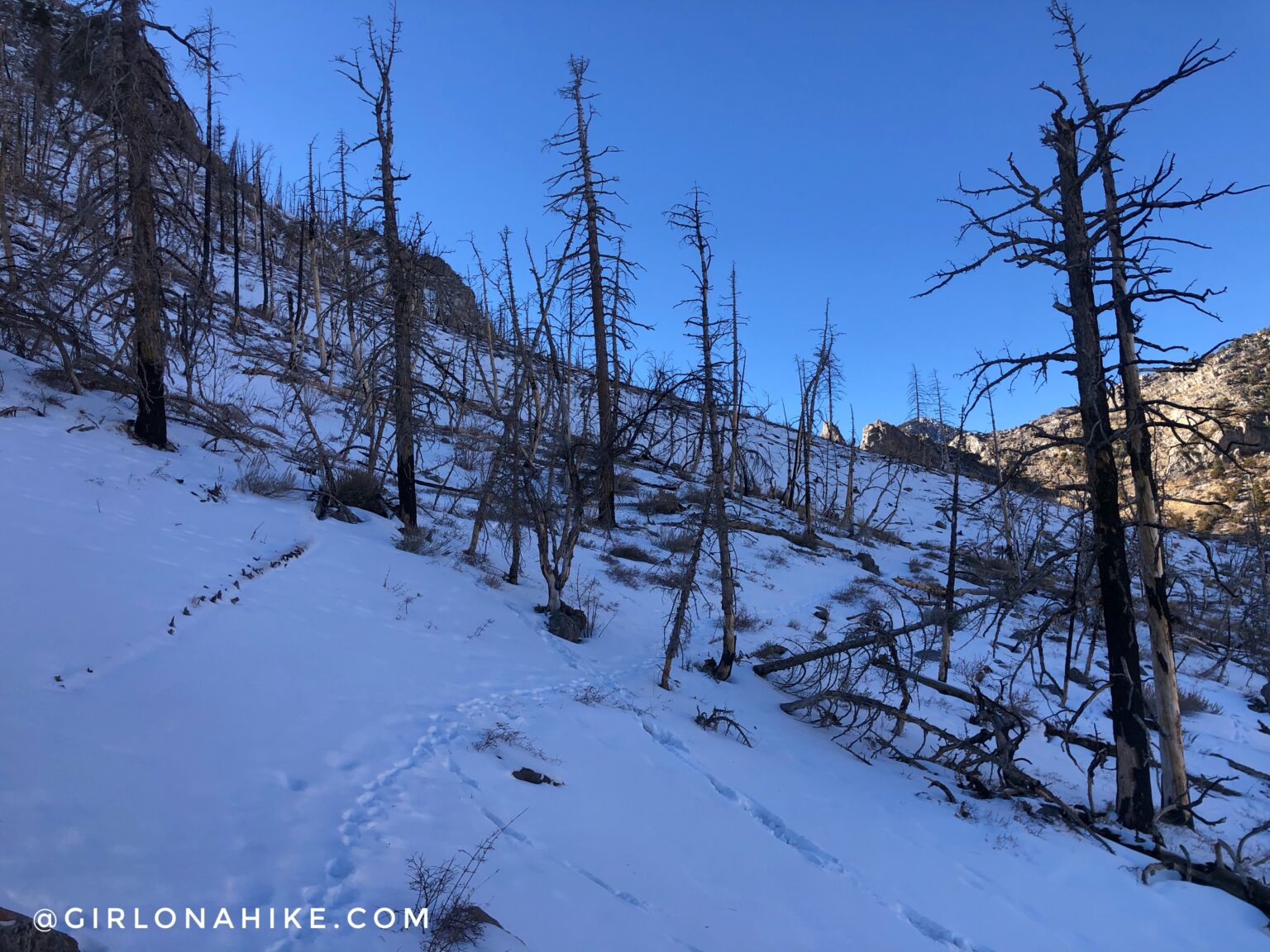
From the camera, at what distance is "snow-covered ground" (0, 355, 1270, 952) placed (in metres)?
3.49

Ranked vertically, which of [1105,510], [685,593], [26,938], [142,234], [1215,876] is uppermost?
[142,234]

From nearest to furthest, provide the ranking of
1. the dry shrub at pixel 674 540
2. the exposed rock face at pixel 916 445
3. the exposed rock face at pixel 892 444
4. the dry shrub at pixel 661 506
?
1. the dry shrub at pixel 674 540
2. the dry shrub at pixel 661 506
3. the exposed rock face at pixel 916 445
4. the exposed rock face at pixel 892 444

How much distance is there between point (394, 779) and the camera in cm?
482

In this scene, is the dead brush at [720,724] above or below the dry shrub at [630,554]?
below

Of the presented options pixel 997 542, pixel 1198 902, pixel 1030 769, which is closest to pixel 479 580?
pixel 1030 769

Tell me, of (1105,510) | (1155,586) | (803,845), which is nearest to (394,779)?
(803,845)

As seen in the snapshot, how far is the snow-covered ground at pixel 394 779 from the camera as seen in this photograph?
3490 millimetres

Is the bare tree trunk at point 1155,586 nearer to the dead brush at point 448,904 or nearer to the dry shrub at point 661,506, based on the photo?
the dead brush at point 448,904

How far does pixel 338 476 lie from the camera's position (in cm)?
1418

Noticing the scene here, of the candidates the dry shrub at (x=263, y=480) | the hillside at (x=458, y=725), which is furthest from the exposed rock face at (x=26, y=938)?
the dry shrub at (x=263, y=480)

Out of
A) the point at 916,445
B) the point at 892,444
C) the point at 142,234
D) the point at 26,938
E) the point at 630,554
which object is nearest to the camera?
the point at 26,938

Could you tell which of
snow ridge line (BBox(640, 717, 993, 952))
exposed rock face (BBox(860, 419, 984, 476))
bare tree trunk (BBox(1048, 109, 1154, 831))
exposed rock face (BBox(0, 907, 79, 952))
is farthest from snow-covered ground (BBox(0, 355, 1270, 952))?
exposed rock face (BBox(860, 419, 984, 476))

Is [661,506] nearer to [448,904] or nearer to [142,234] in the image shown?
[142,234]

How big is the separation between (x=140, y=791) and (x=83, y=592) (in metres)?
2.93
